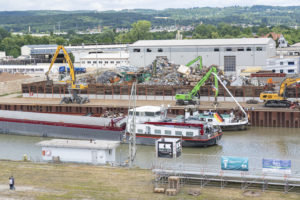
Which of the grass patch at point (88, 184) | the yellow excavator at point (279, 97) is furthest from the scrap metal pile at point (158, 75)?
the grass patch at point (88, 184)

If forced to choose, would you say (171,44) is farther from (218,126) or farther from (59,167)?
(59,167)

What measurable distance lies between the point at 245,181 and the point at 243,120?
61.1 ft

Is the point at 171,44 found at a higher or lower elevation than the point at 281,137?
higher

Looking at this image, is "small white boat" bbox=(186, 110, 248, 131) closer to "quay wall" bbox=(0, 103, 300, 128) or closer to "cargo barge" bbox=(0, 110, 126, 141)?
"quay wall" bbox=(0, 103, 300, 128)

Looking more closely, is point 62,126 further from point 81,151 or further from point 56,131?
point 81,151

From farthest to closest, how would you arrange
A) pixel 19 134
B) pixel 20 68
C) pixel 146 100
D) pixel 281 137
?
pixel 20 68 < pixel 146 100 < pixel 19 134 < pixel 281 137

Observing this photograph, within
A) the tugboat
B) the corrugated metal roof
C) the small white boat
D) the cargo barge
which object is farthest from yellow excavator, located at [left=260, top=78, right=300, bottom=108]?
the corrugated metal roof

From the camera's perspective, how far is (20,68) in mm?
82000

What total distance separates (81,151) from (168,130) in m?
9.10

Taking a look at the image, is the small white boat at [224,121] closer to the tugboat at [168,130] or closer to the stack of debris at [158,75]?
the tugboat at [168,130]

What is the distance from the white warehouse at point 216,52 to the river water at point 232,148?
25944 mm

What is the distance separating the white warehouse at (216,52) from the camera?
67.7 metres

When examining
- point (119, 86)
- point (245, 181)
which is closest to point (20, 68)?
point (119, 86)

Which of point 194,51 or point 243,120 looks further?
point 194,51
